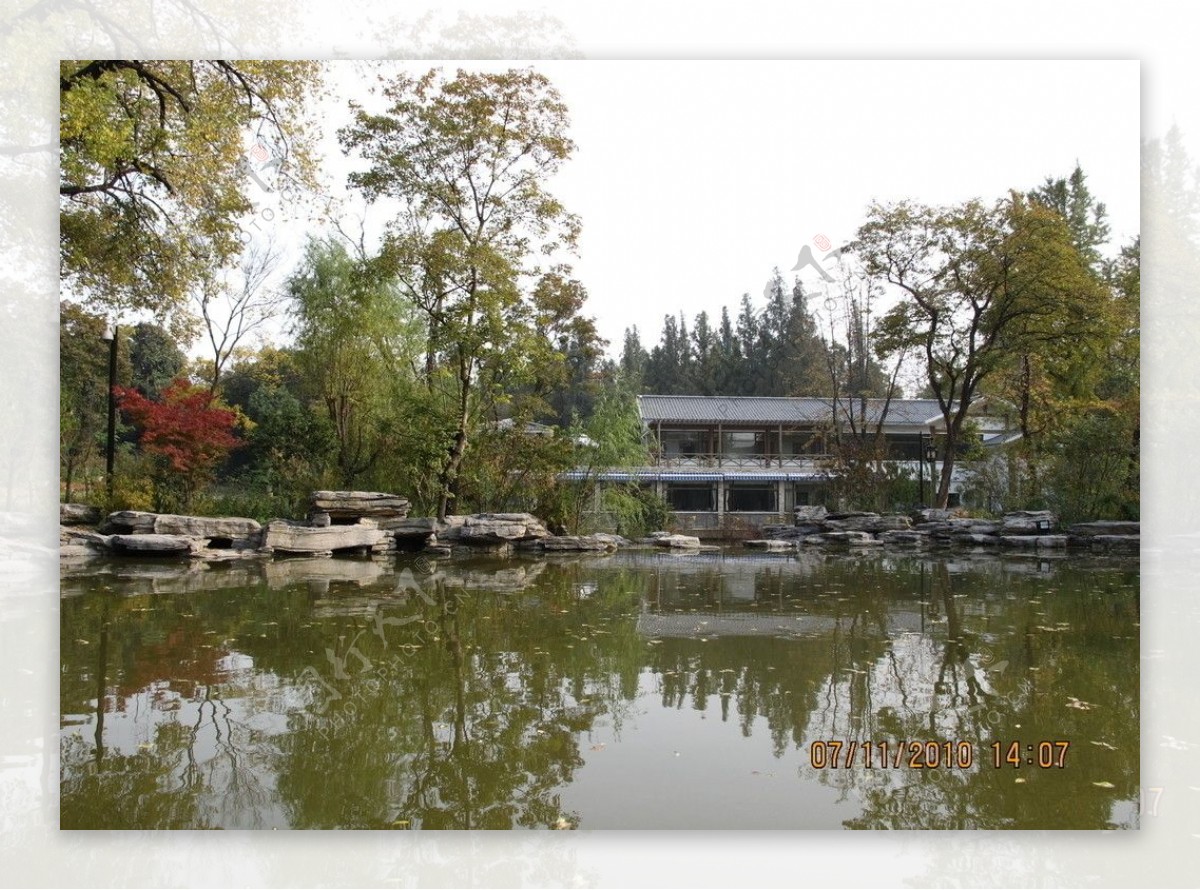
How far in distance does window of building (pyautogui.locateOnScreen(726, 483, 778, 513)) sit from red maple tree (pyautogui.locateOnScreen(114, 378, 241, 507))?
38.4 ft

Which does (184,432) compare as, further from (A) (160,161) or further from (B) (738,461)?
(B) (738,461)

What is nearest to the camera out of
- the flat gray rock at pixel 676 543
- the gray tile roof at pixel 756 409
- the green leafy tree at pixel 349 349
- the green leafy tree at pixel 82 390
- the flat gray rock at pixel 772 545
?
the green leafy tree at pixel 82 390

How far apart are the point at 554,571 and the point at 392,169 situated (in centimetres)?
537

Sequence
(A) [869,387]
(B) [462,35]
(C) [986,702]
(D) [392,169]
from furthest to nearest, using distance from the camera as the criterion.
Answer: (A) [869,387]
(D) [392,169]
(B) [462,35]
(C) [986,702]

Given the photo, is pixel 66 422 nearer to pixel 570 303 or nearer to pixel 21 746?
pixel 21 746

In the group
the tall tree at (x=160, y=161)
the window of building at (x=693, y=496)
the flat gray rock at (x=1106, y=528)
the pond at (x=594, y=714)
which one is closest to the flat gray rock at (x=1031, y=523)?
the flat gray rock at (x=1106, y=528)

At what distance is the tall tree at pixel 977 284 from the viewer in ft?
39.0

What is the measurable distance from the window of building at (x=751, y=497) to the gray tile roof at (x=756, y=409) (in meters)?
1.51

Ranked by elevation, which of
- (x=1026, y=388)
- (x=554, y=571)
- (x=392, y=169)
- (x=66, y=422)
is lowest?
(x=554, y=571)

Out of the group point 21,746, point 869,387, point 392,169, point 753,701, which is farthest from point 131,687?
point 869,387

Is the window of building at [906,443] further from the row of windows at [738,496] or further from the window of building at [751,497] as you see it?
the window of building at [751,497]

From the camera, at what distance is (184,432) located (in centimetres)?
966

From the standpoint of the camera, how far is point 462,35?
529 cm

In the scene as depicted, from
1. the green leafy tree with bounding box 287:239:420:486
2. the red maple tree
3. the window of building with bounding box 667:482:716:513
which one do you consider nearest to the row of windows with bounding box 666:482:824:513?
the window of building with bounding box 667:482:716:513
